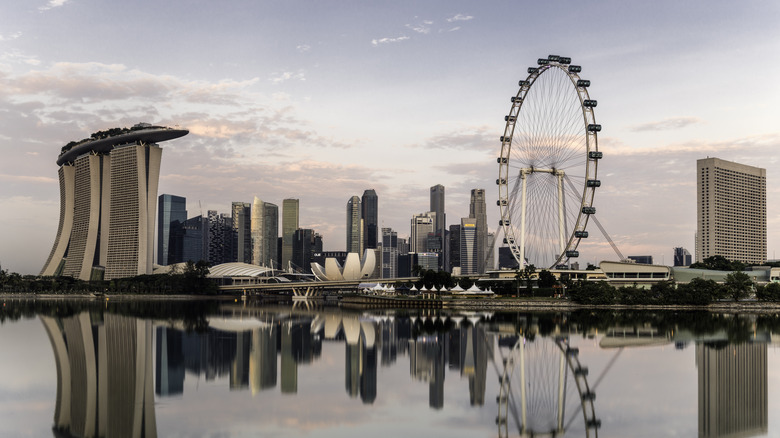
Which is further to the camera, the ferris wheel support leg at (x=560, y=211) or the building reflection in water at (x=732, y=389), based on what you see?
the ferris wheel support leg at (x=560, y=211)

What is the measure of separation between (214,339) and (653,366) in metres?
34.1

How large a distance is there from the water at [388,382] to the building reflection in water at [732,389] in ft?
0.42

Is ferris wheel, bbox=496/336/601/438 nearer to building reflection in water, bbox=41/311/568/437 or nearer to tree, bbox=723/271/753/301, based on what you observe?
building reflection in water, bbox=41/311/568/437

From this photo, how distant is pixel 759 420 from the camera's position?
3084cm

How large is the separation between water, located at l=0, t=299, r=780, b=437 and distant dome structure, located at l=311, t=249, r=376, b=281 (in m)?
115

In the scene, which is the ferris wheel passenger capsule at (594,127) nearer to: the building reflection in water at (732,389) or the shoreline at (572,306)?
the shoreline at (572,306)

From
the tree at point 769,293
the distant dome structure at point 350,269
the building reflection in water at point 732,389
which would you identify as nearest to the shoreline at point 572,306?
the tree at point 769,293

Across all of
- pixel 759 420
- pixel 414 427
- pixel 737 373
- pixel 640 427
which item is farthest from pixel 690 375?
pixel 414 427

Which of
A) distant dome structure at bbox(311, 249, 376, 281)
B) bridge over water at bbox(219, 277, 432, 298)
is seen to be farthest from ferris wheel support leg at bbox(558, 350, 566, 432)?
distant dome structure at bbox(311, 249, 376, 281)

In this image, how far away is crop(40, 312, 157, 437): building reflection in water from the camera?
28.2 m

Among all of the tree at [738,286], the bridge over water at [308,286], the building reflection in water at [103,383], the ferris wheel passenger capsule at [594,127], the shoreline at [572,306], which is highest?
the ferris wheel passenger capsule at [594,127]

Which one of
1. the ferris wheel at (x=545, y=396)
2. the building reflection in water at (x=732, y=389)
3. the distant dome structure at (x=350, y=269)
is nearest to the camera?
the ferris wheel at (x=545, y=396)

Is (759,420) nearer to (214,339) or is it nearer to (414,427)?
(414,427)

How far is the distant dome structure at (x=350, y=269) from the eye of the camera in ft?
610
